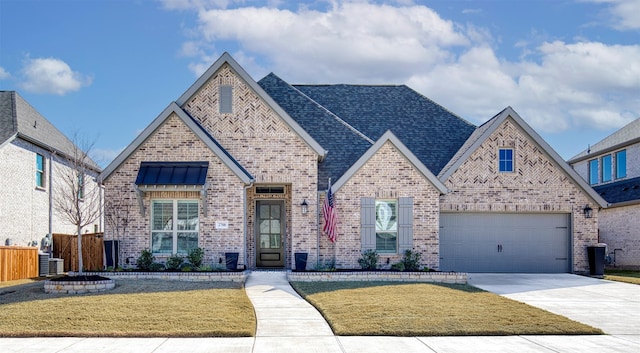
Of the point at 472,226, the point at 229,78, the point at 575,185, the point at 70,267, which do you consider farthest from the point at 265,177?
the point at 575,185

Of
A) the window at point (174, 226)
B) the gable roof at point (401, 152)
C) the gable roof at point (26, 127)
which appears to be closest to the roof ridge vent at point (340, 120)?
the gable roof at point (401, 152)

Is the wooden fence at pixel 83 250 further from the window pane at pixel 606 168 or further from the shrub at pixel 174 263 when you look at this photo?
the window pane at pixel 606 168

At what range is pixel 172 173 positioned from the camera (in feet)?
64.5

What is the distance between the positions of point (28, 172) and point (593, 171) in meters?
28.5

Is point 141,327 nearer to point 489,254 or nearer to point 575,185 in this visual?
point 489,254

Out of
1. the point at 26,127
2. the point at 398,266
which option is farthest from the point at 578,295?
the point at 26,127

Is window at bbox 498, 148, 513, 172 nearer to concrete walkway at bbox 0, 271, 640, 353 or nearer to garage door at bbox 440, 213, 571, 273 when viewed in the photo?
garage door at bbox 440, 213, 571, 273

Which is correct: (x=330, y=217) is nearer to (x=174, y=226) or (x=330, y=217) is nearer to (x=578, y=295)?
(x=174, y=226)

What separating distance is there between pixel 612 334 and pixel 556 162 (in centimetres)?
1277

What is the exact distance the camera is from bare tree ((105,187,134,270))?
1975 centimetres

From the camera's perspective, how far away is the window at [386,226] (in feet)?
68.5

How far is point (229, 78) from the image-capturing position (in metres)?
21.0

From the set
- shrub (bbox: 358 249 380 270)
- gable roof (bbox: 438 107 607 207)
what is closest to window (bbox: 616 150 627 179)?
gable roof (bbox: 438 107 607 207)

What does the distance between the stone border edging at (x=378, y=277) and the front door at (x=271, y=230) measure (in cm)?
325
